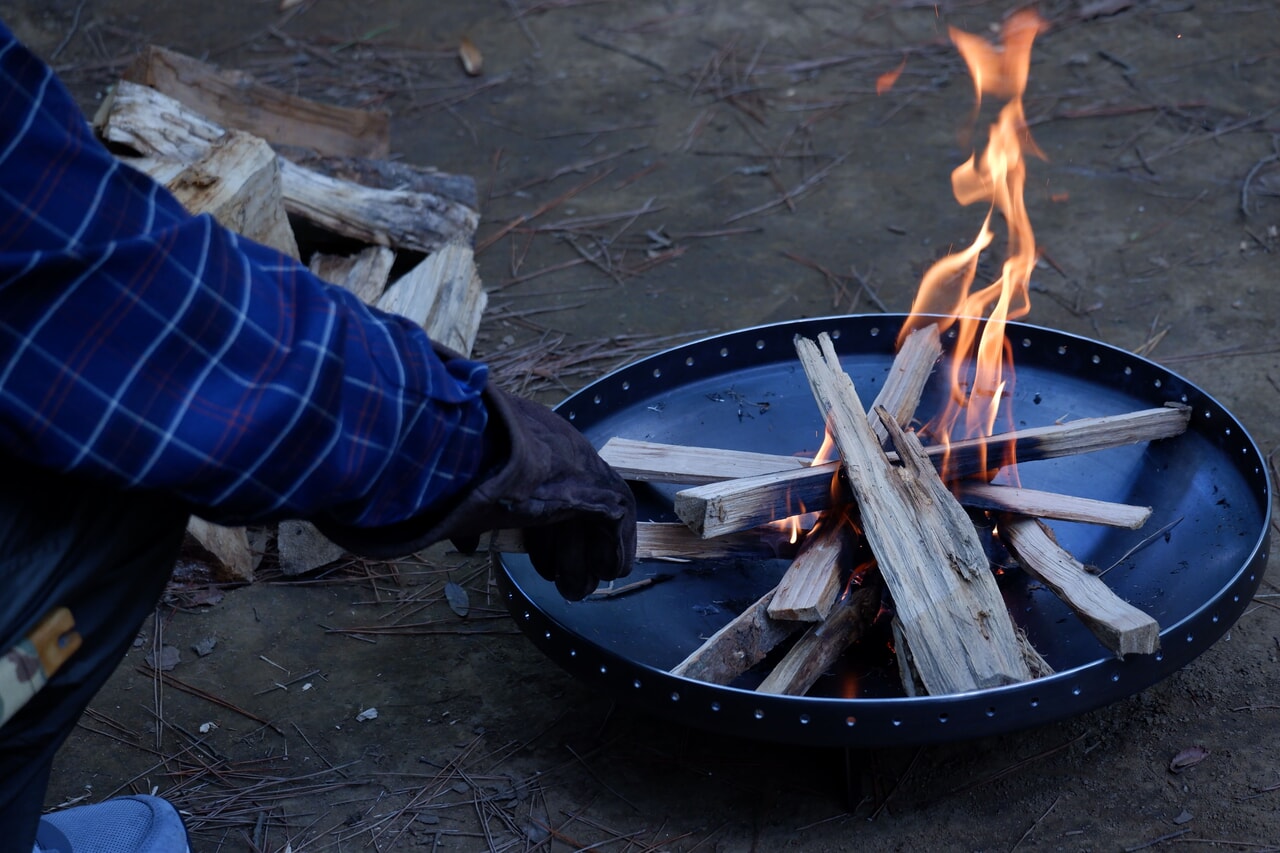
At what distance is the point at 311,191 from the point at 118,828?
7.13 ft

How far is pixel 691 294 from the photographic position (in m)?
3.86

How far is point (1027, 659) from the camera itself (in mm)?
1814

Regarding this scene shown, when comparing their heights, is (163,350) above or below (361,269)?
above

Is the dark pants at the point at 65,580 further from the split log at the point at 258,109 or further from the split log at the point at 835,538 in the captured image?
the split log at the point at 258,109

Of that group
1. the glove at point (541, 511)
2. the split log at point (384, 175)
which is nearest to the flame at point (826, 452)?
the glove at point (541, 511)

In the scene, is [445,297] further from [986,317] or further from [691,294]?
[986,317]

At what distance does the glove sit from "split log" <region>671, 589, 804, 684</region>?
0.86 ft

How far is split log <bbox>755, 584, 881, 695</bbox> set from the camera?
1.90 meters

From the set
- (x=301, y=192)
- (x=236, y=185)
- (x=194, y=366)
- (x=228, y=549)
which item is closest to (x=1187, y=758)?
(x=194, y=366)

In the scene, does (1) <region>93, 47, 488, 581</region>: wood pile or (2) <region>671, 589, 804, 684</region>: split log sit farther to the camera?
(1) <region>93, 47, 488, 581</region>: wood pile

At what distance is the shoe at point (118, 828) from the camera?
6.04ft

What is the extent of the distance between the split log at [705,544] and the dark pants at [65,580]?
36.6 inches

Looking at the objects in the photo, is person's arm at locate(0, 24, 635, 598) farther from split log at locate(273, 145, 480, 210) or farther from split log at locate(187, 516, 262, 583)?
split log at locate(273, 145, 480, 210)

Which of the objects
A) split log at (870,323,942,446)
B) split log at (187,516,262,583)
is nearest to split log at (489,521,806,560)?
split log at (870,323,942,446)
